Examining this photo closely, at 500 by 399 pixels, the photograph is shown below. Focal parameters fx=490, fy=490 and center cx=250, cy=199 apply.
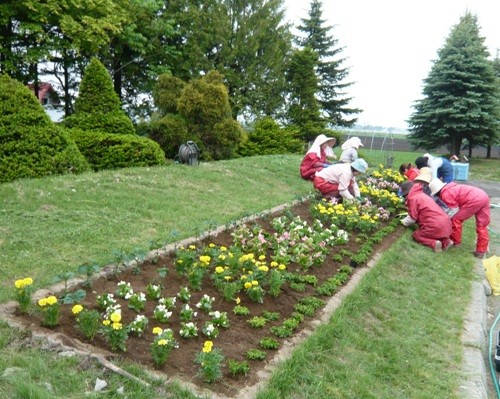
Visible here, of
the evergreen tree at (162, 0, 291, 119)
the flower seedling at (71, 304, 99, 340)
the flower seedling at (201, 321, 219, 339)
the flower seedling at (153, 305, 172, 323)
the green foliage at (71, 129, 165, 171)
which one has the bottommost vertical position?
the flower seedling at (201, 321, 219, 339)

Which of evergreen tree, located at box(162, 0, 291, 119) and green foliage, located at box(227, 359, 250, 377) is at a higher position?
evergreen tree, located at box(162, 0, 291, 119)

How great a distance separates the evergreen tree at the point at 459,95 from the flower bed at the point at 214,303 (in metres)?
19.3

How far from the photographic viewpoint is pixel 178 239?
5.68 meters

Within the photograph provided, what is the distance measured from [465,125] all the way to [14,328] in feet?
77.6

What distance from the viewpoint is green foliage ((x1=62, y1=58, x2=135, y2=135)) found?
439 inches

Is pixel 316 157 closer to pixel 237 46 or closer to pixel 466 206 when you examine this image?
pixel 466 206

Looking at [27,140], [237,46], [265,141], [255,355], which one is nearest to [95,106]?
[27,140]

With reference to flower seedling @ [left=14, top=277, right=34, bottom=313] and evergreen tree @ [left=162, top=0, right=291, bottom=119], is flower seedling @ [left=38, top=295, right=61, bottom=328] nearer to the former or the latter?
flower seedling @ [left=14, top=277, right=34, bottom=313]

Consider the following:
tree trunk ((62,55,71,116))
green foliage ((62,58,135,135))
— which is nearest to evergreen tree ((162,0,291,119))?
tree trunk ((62,55,71,116))

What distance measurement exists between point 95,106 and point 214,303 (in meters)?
8.27

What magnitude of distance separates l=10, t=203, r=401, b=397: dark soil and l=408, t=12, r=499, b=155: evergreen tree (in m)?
20.7

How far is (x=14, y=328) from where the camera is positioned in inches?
128

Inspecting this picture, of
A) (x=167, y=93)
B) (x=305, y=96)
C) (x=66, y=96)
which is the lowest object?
(x=167, y=93)

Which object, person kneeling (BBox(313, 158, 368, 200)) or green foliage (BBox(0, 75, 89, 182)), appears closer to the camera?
green foliage (BBox(0, 75, 89, 182))
